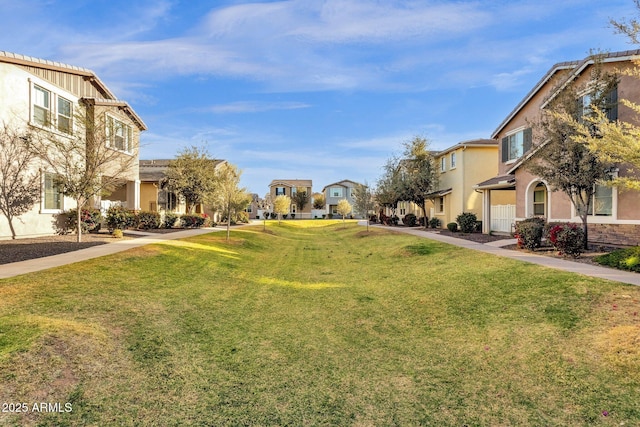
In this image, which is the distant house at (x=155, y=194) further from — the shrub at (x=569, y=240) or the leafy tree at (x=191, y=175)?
the shrub at (x=569, y=240)

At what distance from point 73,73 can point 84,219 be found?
7.52m

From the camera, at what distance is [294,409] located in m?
4.36

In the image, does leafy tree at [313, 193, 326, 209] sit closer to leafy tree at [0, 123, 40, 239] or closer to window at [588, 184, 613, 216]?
leafy tree at [0, 123, 40, 239]

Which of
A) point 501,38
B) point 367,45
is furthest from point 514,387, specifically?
point 367,45

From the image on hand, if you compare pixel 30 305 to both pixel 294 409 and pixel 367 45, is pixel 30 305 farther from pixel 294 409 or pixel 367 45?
pixel 367 45

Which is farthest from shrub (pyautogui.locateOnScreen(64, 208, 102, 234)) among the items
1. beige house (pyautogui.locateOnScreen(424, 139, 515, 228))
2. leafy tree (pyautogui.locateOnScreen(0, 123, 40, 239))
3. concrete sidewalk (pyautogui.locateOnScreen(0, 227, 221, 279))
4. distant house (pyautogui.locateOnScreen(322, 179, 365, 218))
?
distant house (pyautogui.locateOnScreen(322, 179, 365, 218))

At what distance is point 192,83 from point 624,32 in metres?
21.3

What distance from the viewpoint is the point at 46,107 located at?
16766 millimetres

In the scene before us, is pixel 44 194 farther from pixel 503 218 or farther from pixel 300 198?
pixel 300 198

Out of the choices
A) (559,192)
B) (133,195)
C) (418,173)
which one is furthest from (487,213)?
(133,195)

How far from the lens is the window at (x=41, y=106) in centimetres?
1596

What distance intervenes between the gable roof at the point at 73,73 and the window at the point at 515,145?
2368 cm

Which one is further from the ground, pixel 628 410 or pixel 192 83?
pixel 192 83

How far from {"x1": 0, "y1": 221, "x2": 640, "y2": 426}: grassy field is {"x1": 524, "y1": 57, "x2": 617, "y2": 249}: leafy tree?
5474 millimetres
